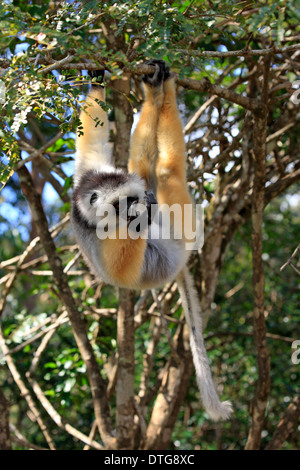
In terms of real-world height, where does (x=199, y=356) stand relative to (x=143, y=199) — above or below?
below

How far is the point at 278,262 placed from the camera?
8.16 metres

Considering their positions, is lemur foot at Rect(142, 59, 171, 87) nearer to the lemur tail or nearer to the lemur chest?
the lemur chest

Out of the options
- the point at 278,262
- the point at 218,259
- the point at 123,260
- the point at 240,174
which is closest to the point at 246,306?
the point at 278,262

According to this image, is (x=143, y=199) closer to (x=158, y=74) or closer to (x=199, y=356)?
(x=158, y=74)

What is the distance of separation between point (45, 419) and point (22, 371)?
96 centimetres

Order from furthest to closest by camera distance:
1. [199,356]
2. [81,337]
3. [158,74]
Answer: [81,337] → [158,74] → [199,356]

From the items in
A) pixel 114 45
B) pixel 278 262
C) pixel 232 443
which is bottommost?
pixel 232 443

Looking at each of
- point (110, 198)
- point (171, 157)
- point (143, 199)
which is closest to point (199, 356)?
point (143, 199)

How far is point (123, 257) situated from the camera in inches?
155

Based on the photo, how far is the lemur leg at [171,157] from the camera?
4359 mm

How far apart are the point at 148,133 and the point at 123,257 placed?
1.28 metres

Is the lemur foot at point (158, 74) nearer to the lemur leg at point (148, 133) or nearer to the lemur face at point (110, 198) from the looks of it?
the lemur leg at point (148, 133)
